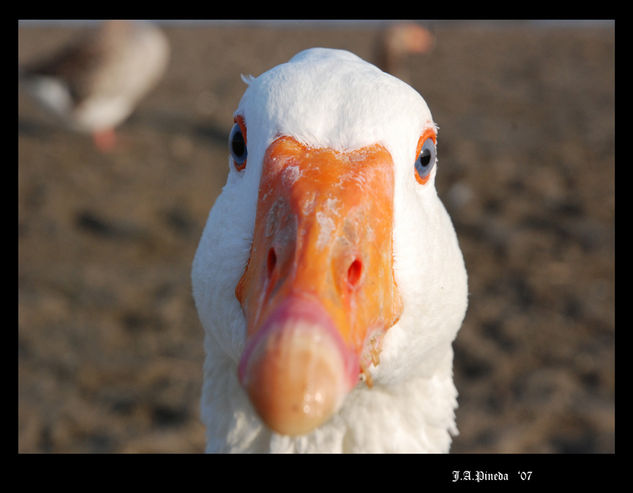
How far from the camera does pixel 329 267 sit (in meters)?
1.43

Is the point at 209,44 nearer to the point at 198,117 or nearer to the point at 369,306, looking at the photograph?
the point at 198,117

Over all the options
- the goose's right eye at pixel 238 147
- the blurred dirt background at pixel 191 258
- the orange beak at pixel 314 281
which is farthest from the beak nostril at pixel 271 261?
the blurred dirt background at pixel 191 258

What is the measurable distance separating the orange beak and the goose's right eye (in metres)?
0.22

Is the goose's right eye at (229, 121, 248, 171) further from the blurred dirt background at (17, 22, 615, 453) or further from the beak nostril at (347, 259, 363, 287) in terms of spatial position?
the blurred dirt background at (17, 22, 615, 453)

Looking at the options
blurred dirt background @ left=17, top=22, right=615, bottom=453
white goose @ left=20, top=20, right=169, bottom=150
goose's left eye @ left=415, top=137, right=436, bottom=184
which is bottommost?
goose's left eye @ left=415, top=137, right=436, bottom=184

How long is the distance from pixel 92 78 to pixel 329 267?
9.52 meters

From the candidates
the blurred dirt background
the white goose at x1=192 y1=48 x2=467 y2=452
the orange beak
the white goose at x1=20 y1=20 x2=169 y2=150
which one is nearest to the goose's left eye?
the white goose at x1=192 y1=48 x2=467 y2=452

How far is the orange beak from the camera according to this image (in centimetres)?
128

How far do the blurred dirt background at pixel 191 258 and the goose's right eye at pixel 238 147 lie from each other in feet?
9.09

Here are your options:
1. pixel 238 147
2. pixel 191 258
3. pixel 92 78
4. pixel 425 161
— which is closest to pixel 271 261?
pixel 238 147

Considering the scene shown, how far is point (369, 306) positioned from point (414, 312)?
299 mm

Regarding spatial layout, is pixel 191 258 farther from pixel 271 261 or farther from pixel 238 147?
pixel 271 261

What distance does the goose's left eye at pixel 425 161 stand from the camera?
1.86 metres

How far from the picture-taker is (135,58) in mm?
10125
